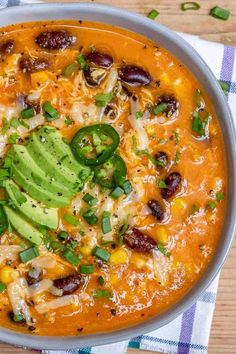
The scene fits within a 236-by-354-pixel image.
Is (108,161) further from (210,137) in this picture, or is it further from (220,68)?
(220,68)

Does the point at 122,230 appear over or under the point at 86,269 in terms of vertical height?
over

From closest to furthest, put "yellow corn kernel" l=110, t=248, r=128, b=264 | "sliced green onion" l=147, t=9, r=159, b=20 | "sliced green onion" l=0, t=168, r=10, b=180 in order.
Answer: "sliced green onion" l=0, t=168, r=10, b=180 → "yellow corn kernel" l=110, t=248, r=128, b=264 → "sliced green onion" l=147, t=9, r=159, b=20

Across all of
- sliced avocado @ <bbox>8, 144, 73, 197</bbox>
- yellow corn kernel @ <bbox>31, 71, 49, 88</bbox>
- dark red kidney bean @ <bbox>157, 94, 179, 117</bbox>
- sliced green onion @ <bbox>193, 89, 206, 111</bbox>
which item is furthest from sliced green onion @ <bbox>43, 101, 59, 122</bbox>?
sliced green onion @ <bbox>193, 89, 206, 111</bbox>

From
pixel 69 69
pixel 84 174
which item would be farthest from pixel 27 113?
pixel 84 174

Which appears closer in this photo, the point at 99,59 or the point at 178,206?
the point at 99,59

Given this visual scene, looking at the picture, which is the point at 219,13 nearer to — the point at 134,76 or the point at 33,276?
the point at 134,76

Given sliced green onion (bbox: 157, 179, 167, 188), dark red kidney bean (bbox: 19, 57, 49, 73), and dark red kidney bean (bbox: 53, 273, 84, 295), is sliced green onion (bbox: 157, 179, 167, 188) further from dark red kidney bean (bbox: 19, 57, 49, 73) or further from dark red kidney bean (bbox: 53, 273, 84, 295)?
dark red kidney bean (bbox: 19, 57, 49, 73)

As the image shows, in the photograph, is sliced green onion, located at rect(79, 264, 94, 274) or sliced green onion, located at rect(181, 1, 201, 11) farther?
sliced green onion, located at rect(181, 1, 201, 11)
